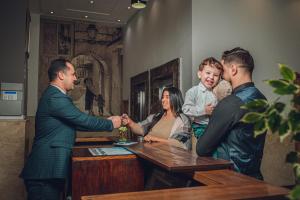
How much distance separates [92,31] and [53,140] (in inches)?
270

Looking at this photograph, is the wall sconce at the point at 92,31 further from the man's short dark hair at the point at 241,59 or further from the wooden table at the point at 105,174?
the man's short dark hair at the point at 241,59

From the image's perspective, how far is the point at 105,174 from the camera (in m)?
2.06

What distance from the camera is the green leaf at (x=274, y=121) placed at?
0.73 meters

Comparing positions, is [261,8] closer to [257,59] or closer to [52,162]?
[257,59]

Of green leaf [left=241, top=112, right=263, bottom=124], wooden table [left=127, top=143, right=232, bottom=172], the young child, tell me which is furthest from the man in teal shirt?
green leaf [left=241, top=112, right=263, bottom=124]

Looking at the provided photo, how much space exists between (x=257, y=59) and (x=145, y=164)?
335cm

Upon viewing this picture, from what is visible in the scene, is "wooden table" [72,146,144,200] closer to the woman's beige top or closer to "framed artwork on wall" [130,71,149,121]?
the woman's beige top

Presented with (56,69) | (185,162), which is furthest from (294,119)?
(56,69)

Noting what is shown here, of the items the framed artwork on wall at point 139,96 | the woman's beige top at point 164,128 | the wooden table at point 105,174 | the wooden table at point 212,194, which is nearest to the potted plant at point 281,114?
the wooden table at point 212,194

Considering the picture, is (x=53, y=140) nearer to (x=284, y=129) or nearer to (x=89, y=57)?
(x=284, y=129)

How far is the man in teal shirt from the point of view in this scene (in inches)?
88.2

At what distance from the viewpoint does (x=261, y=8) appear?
4.86m

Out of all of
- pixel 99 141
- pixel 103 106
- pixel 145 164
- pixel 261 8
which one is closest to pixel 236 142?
pixel 145 164

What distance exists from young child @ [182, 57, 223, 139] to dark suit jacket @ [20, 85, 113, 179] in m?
1.13
